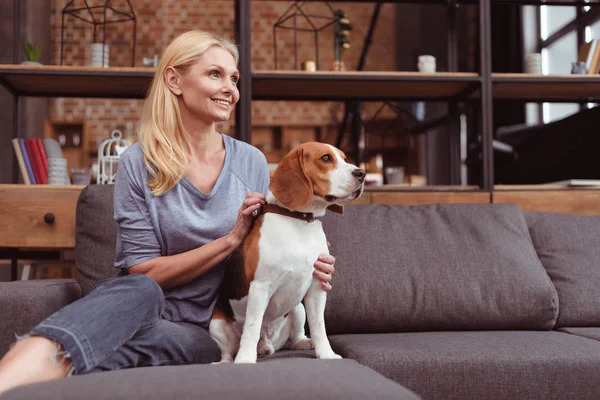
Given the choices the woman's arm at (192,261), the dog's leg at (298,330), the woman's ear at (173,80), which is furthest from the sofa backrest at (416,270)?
the woman's ear at (173,80)

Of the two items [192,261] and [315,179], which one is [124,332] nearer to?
[192,261]

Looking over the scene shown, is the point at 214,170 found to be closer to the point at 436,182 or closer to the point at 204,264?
the point at 204,264

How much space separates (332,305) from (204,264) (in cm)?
49

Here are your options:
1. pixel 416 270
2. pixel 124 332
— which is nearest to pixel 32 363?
pixel 124 332

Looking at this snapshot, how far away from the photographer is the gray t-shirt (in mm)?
1773

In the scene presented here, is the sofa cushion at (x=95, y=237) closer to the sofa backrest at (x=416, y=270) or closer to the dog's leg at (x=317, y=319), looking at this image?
the sofa backrest at (x=416, y=270)

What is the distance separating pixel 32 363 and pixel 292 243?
634 mm

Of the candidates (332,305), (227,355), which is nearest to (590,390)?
(332,305)

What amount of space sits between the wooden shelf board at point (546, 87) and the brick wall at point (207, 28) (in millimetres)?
4400

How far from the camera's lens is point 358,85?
3129 mm

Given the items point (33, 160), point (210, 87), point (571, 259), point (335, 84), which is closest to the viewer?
point (210, 87)

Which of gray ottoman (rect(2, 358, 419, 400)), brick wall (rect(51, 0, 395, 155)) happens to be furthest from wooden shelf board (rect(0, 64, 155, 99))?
brick wall (rect(51, 0, 395, 155))

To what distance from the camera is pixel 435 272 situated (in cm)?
213

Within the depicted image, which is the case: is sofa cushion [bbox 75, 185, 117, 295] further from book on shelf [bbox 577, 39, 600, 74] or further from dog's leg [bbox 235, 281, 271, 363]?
book on shelf [bbox 577, 39, 600, 74]
